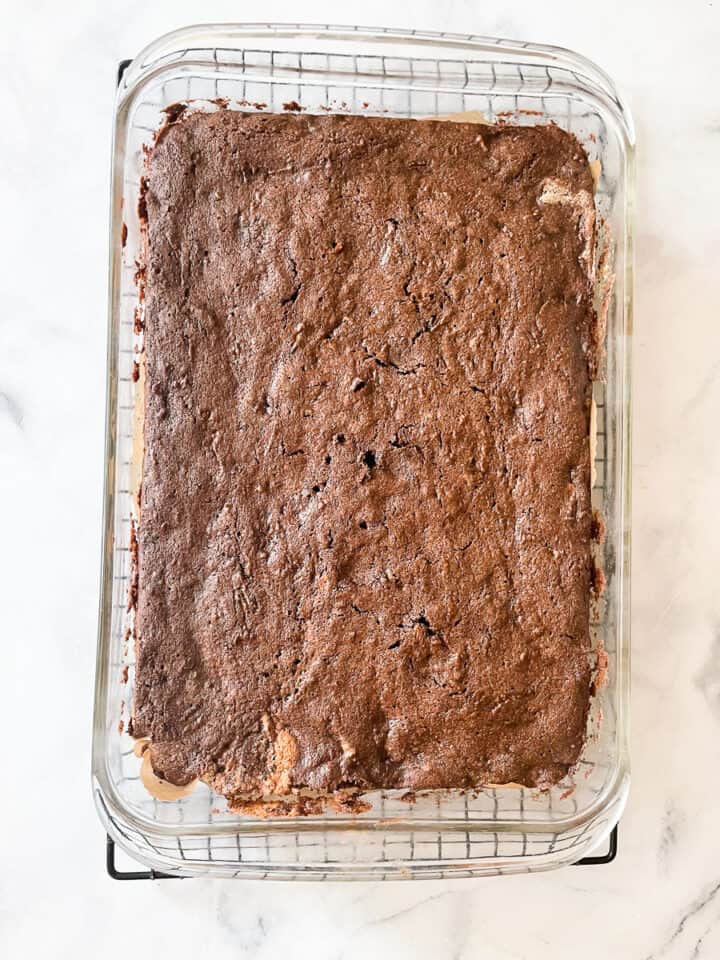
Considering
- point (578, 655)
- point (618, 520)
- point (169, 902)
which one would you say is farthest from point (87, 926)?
point (618, 520)

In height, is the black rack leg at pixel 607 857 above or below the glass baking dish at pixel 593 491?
below

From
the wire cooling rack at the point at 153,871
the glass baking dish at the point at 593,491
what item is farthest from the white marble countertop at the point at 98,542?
the glass baking dish at the point at 593,491

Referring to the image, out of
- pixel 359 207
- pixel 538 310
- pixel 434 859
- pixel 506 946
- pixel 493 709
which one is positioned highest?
pixel 359 207

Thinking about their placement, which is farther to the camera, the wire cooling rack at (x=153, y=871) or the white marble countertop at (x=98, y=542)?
the white marble countertop at (x=98, y=542)

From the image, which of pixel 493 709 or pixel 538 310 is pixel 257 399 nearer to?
pixel 538 310

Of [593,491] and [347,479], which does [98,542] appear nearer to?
[347,479]

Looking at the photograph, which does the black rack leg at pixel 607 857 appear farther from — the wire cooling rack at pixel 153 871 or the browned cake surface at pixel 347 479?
the browned cake surface at pixel 347 479

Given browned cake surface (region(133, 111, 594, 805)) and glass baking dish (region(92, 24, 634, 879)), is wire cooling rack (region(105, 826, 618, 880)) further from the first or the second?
browned cake surface (region(133, 111, 594, 805))
